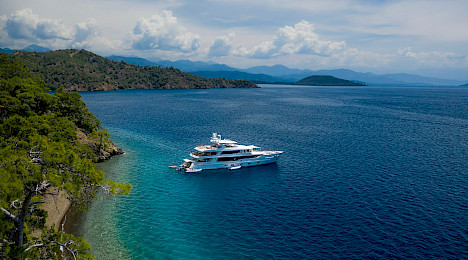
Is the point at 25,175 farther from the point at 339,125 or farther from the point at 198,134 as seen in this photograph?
the point at 339,125

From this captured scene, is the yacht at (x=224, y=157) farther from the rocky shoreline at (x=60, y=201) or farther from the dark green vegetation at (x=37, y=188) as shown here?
the dark green vegetation at (x=37, y=188)

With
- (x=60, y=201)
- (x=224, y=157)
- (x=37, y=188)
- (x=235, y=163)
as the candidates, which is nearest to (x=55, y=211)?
(x=60, y=201)

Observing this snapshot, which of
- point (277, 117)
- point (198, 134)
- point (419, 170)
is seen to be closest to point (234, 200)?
point (419, 170)

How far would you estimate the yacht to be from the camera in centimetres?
6875

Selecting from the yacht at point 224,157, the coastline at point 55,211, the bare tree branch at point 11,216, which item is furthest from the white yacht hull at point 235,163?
the bare tree branch at point 11,216

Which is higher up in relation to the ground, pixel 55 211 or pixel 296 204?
pixel 55 211

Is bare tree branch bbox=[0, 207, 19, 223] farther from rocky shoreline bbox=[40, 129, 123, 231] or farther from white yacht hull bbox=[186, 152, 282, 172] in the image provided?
white yacht hull bbox=[186, 152, 282, 172]

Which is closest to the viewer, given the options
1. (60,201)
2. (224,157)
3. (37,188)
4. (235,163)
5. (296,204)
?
(37,188)

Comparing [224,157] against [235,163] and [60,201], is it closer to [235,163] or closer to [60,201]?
[235,163]

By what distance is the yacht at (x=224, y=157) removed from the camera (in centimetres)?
6875

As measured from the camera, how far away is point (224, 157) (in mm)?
70750

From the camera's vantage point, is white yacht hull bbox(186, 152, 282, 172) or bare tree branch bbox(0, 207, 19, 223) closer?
bare tree branch bbox(0, 207, 19, 223)

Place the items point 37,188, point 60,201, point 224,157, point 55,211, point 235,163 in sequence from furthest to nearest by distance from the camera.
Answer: point 235,163 → point 224,157 → point 60,201 → point 55,211 → point 37,188

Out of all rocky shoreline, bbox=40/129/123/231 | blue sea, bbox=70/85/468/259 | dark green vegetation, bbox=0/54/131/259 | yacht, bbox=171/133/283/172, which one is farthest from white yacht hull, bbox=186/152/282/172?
dark green vegetation, bbox=0/54/131/259
